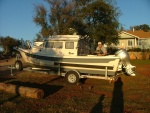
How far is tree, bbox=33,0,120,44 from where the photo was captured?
36500 millimetres

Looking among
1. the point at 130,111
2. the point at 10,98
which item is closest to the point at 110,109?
the point at 130,111

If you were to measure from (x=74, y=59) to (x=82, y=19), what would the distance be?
77.4 ft

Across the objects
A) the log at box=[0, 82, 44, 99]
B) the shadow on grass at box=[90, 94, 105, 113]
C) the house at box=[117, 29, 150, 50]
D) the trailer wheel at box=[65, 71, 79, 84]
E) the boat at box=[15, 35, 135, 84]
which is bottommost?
the shadow on grass at box=[90, 94, 105, 113]

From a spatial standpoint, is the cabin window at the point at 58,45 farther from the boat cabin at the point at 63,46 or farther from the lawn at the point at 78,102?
the lawn at the point at 78,102

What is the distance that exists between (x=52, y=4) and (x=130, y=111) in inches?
1318

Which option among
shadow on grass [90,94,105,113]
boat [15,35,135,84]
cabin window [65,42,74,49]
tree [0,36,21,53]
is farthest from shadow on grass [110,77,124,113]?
tree [0,36,21,53]

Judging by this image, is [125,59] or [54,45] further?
[54,45]

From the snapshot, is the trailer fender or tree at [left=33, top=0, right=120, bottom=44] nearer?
the trailer fender

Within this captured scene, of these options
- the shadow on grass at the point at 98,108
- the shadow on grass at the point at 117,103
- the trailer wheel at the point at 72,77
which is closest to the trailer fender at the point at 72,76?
the trailer wheel at the point at 72,77

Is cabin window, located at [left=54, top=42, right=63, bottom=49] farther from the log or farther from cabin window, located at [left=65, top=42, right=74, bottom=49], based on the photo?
the log

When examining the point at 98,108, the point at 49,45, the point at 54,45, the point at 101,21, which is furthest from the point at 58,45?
the point at 101,21

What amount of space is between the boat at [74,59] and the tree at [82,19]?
1965 cm

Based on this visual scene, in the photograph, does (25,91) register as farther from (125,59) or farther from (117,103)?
(125,59)

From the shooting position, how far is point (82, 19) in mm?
37844
